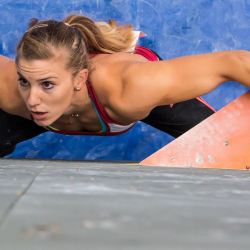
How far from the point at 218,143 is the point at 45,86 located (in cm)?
58

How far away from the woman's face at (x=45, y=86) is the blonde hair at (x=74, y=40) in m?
0.02

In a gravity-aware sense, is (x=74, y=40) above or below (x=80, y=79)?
above

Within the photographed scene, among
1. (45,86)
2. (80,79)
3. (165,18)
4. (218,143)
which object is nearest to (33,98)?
(45,86)

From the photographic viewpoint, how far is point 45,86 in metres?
1.47

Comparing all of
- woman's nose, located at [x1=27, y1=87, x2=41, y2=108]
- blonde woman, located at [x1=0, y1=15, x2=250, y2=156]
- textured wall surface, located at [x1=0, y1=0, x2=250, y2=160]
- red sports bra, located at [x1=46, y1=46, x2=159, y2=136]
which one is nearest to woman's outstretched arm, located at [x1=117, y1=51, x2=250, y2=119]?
blonde woman, located at [x1=0, y1=15, x2=250, y2=156]

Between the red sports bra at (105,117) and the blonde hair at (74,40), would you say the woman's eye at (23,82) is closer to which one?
the blonde hair at (74,40)

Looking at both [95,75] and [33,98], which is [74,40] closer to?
[95,75]

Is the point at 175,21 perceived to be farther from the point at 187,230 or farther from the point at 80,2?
the point at 187,230

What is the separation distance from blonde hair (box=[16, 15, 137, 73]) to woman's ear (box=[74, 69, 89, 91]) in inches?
0.6

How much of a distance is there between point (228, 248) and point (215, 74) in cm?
107

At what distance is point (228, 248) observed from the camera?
0.45 m

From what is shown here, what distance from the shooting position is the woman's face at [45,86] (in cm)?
144

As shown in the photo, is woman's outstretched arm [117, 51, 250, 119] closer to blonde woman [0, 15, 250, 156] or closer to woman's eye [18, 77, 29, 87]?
blonde woman [0, 15, 250, 156]

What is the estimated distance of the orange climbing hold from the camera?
1583 mm
